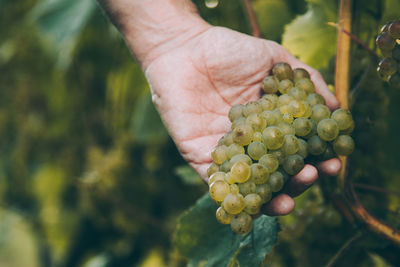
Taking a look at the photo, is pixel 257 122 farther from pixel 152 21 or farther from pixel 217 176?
pixel 152 21

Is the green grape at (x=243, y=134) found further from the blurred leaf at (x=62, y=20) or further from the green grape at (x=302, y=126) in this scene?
the blurred leaf at (x=62, y=20)

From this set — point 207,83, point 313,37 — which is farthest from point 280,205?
point 313,37

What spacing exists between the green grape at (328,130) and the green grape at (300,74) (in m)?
0.12

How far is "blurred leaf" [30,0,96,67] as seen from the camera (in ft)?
4.87

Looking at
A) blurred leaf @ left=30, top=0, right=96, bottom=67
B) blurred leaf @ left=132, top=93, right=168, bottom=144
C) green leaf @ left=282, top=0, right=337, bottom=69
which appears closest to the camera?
green leaf @ left=282, top=0, right=337, bottom=69

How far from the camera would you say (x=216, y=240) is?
0.91m

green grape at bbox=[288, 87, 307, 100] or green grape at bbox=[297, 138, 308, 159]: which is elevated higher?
green grape at bbox=[288, 87, 307, 100]

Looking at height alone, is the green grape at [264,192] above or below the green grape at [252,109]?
below

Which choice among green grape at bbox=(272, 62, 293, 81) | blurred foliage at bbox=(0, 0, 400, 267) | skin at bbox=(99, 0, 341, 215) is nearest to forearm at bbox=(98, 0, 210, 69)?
skin at bbox=(99, 0, 341, 215)

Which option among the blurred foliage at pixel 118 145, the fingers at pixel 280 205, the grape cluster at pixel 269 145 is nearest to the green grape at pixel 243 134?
the grape cluster at pixel 269 145

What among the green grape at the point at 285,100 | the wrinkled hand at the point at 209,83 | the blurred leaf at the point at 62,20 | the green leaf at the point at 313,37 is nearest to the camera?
the green grape at the point at 285,100

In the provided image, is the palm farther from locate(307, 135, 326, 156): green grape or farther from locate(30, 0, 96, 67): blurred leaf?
locate(30, 0, 96, 67): blurred leaf

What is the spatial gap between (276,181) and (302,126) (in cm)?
11

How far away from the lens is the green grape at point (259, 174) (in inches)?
24.7
